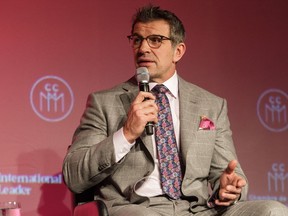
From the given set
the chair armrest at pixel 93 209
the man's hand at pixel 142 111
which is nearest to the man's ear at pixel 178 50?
the man's hand at pixel 142 111

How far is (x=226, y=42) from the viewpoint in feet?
14.0

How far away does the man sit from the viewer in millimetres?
2752

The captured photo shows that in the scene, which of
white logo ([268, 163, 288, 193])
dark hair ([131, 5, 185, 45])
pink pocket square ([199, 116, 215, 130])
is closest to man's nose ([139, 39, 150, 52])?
dark hair ([131, 5, 185, 45])

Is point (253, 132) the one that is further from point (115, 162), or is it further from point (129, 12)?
point (115, 162)

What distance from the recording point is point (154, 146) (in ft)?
9.90

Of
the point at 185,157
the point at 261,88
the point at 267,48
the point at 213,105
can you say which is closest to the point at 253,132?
the point at 261,88

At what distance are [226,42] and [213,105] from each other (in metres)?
1.16

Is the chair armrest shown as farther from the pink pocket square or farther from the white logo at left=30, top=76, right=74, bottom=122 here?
the white logo at left=30, top=76, right=74, bottom=122

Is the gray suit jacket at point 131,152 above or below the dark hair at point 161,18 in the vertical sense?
below

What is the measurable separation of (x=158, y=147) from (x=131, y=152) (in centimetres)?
15

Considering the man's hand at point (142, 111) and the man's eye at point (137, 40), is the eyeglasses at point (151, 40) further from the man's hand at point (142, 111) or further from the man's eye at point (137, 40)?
the man's hand at point (142, 111)

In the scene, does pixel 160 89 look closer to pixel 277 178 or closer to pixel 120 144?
pixel 120 144

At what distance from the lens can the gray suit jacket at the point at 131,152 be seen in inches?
111

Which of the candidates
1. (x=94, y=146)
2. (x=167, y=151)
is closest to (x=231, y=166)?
(x=167, y=151)
